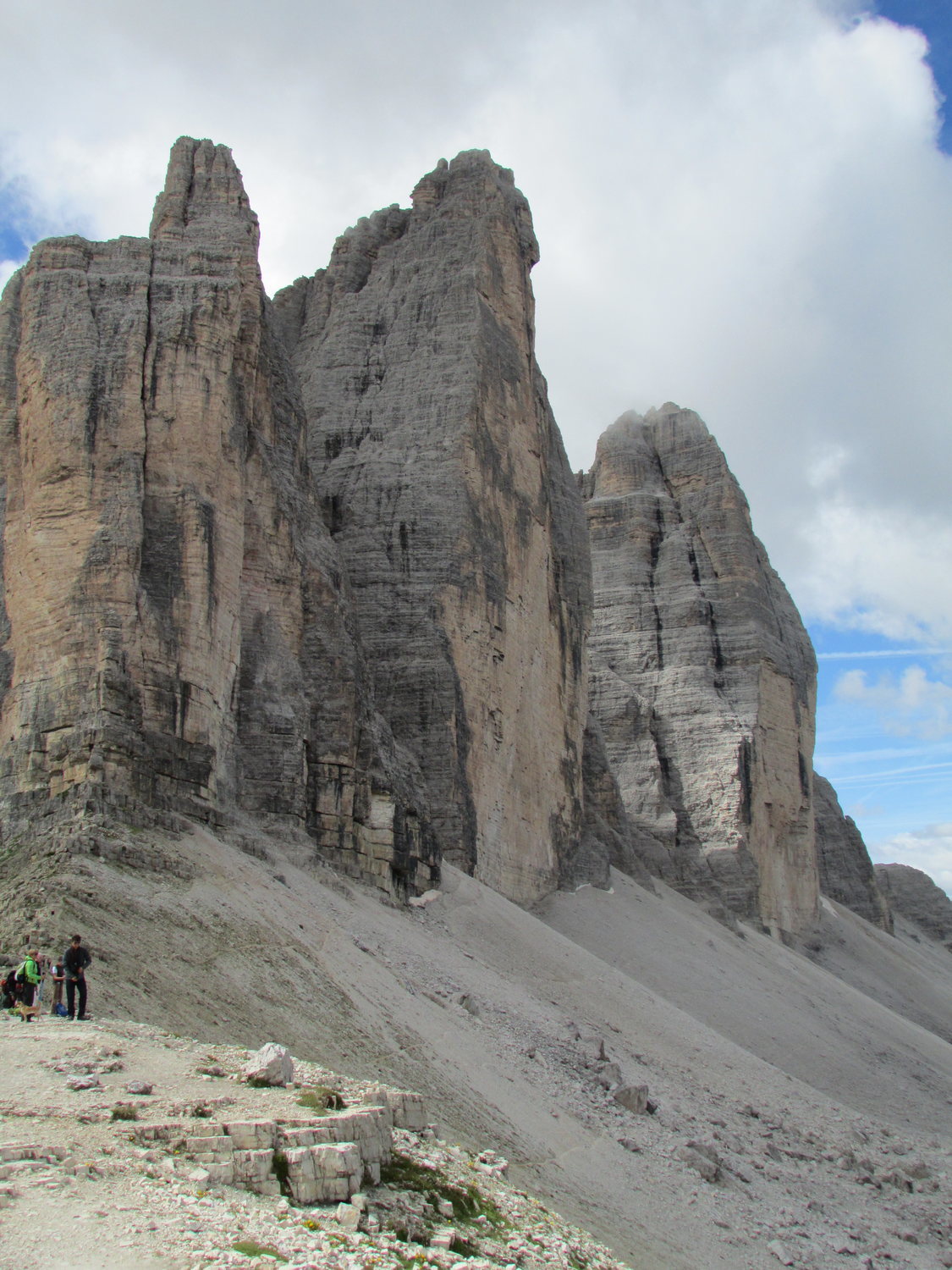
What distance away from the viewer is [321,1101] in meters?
10.6

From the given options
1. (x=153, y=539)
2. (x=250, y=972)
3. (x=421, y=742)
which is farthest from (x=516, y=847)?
(x=250, y=972)

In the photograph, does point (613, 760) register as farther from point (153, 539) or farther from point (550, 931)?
point (153, 539)

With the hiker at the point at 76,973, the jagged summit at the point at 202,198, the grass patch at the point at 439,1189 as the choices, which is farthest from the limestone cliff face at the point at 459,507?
the grass patch at the point at 439,1189

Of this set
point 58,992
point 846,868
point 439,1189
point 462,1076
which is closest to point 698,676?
point 846,868

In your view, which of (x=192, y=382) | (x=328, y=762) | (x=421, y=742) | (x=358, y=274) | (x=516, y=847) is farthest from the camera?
(x=358, y=274)

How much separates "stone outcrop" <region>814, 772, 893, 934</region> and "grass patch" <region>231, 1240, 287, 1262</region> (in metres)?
55.9

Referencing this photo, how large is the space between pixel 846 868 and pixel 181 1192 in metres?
58.7

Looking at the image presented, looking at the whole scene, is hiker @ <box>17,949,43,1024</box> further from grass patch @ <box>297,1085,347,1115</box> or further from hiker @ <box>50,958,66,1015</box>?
grass patch @ <box>297,1085,347,1115</box>

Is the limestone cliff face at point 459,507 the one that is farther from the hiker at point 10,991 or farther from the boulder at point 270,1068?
the boulder at point 270,1068

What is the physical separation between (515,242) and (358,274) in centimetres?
487

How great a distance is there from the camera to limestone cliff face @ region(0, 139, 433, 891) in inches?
782

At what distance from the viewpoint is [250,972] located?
16500mm

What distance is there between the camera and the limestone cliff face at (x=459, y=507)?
102 feet

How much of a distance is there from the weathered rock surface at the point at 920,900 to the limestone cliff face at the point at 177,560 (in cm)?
5458
